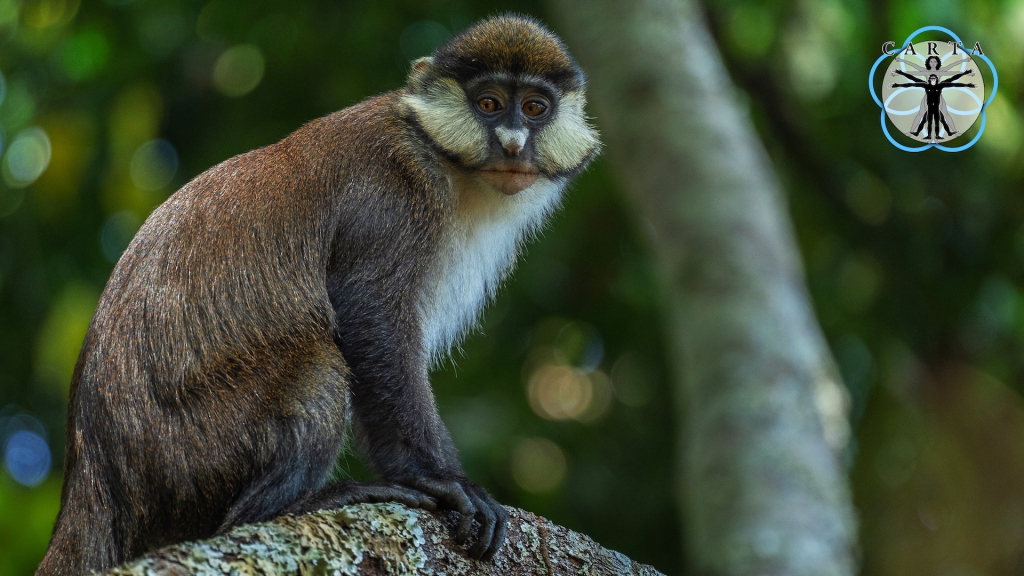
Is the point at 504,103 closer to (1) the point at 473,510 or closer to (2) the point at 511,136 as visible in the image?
(2) the point at 511,136

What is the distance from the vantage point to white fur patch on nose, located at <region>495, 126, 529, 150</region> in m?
5.80

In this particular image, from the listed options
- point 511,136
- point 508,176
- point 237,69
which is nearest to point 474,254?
point 508,176

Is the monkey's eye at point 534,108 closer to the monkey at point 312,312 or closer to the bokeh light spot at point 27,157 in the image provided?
the monkey at point 312,312

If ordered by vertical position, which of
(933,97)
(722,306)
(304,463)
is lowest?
(304,463)

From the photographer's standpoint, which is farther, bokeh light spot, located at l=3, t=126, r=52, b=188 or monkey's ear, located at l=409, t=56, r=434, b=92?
bokeh light spot, located at l=3, t=126, r=52, b=188

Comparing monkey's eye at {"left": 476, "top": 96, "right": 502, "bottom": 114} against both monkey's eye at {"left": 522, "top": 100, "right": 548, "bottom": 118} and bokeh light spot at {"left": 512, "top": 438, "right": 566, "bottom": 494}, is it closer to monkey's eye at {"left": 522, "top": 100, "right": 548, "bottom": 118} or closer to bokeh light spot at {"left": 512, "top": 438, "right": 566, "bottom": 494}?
monkey's eye at {"left": 522, "top": 100, "right": 548, "bottom": 118}

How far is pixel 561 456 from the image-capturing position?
48.1 ft

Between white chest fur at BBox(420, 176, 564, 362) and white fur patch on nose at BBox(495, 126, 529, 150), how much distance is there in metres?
0.34

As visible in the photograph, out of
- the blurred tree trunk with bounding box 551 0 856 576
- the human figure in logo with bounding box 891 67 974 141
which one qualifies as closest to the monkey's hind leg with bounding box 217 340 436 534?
the blurred tree trunk with bounding box 551 0 856 576

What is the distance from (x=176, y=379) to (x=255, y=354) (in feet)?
1.23

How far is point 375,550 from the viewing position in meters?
3.88

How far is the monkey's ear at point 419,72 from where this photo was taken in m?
6.22

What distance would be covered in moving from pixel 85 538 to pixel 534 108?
3342 millimetres

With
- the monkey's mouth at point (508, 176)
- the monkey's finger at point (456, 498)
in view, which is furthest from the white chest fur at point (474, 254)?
the monkey's finger at point (456, 498)
